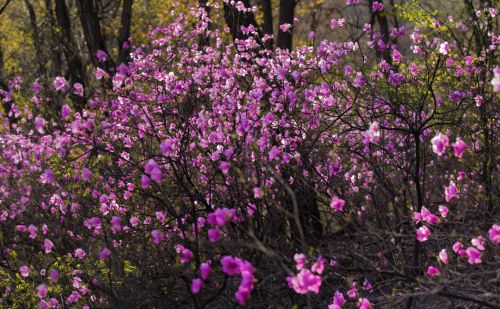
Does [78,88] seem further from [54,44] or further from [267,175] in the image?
[54,44]

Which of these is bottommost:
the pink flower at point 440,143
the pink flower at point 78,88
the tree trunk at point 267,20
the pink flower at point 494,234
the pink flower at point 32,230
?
the pink flower at point 32,230

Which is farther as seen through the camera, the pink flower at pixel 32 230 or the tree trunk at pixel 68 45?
the tree trunk at pixel 68 45

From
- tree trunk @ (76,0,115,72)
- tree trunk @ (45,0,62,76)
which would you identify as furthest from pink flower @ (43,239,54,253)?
tree trunk @ (45,0,62,76)

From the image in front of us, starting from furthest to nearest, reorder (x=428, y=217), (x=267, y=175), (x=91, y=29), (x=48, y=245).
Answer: (x=91, y=29) → (x=267, y=175) → (x=48, y=245) → (x=428, y=217)

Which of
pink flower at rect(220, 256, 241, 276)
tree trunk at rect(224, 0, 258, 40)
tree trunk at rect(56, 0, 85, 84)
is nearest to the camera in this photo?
pink flower at rect(220, 256, 241, 276)

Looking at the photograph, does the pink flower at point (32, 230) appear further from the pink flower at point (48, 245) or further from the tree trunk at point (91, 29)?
the tree trunk at point (91, 29)

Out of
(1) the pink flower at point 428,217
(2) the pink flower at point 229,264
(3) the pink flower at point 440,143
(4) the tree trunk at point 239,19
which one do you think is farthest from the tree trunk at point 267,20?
(2) the pink flower at point 229,264

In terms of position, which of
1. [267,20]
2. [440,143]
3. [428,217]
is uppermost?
[267,20]

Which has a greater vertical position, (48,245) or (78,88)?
(78,88)

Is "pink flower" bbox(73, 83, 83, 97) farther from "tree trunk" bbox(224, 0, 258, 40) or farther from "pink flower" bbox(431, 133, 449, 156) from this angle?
"tree trunk" bbox(224, 0, 258, 40)

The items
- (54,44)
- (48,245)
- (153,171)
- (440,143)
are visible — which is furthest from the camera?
(54,44)

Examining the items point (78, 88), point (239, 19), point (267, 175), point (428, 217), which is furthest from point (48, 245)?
point (239, 19)

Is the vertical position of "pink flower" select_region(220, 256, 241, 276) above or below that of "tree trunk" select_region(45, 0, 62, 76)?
below

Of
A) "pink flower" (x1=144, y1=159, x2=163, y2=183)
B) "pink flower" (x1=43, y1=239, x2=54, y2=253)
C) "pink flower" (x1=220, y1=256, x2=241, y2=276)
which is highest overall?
"pink flower" (x1=144, y1=159, x2=163, y2=183)
